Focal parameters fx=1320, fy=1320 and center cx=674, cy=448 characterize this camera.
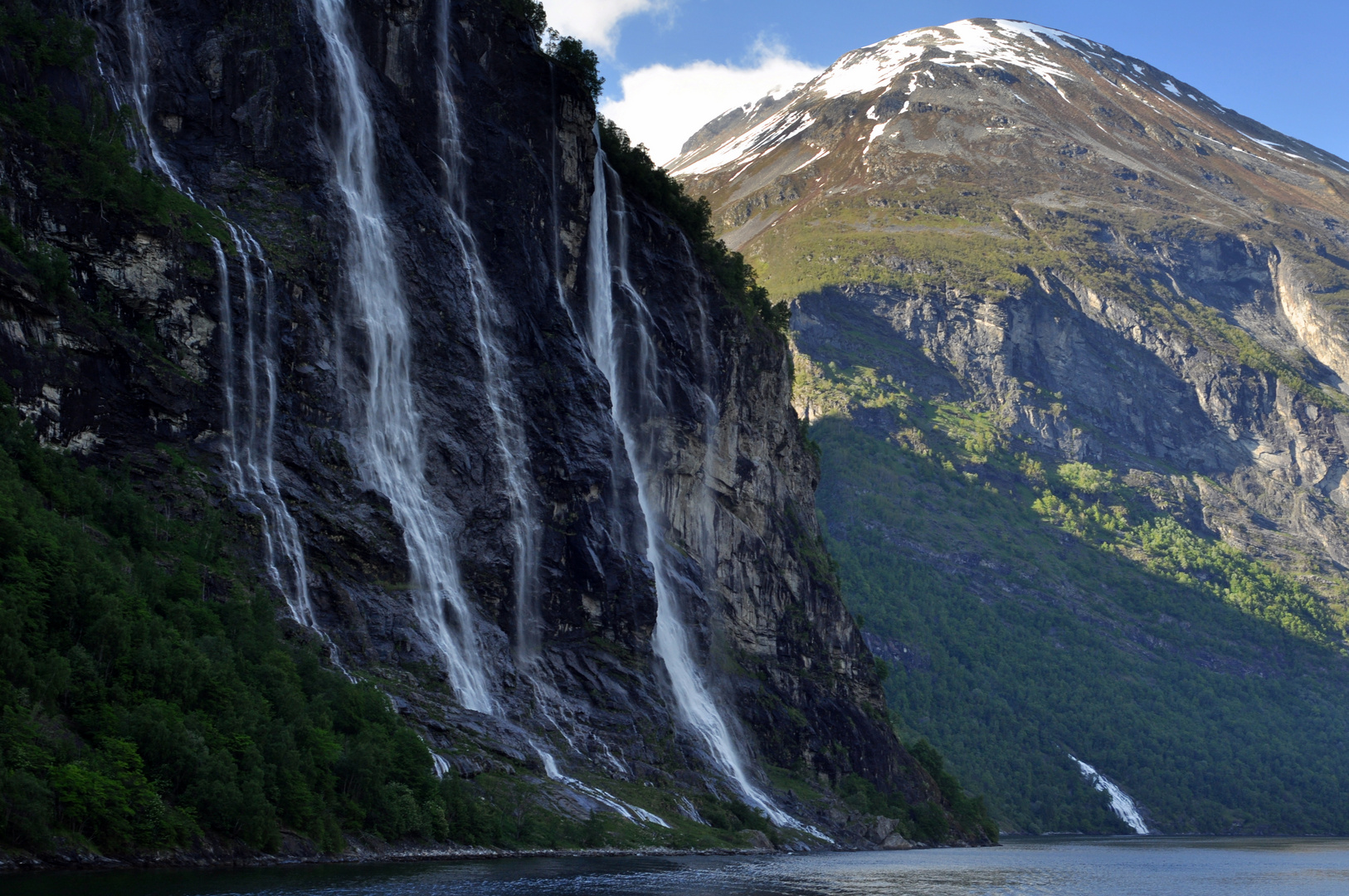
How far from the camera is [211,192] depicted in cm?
6869

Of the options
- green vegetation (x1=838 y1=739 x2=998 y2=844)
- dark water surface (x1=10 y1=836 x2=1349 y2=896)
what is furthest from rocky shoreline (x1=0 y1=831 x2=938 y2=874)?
green vegetation (x1=838 y1=739 x2=998 y2=844)

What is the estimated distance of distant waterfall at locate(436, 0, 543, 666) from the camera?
242ft

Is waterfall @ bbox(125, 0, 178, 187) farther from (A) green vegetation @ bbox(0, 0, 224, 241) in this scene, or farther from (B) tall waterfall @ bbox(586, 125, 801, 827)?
(B) tall waterfall @ bbox(586, 125, 801, 827)

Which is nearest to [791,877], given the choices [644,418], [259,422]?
[259,422]

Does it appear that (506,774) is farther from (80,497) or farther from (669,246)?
(669,246)

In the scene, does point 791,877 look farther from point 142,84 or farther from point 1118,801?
point 1118,801

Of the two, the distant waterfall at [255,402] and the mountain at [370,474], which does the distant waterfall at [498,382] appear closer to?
the mountain at [370,474]

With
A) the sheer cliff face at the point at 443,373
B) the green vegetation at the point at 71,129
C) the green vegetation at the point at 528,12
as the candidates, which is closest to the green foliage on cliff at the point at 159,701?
the sheer cliff face at the point at 443,373

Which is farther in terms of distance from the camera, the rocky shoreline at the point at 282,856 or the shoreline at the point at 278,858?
the rocky shoreline at the point at 282,856

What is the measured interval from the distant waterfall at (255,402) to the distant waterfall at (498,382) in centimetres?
1480

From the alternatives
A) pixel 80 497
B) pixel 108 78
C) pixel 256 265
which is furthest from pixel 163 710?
pixel 108 78

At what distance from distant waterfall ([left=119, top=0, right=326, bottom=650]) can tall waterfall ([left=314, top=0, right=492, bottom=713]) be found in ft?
20.0

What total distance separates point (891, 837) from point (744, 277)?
155 feet

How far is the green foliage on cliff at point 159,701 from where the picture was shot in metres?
40.3
